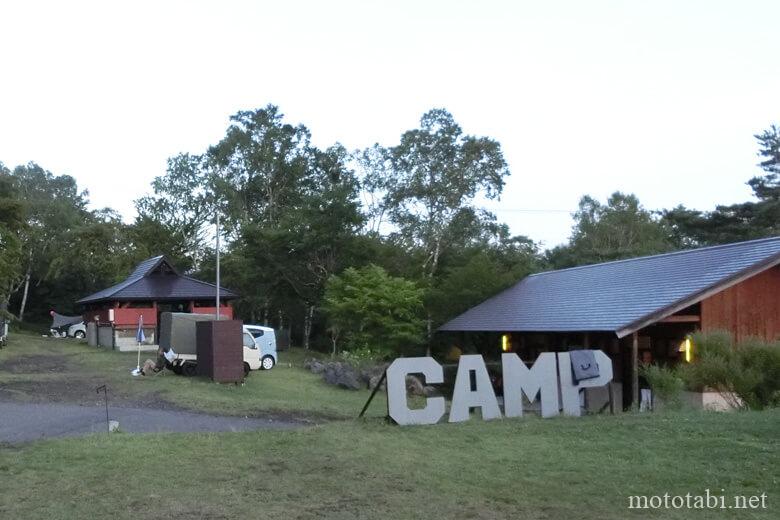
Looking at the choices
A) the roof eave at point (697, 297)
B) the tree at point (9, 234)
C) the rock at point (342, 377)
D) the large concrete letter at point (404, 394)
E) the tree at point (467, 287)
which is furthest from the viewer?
the tree at point (9, 234)

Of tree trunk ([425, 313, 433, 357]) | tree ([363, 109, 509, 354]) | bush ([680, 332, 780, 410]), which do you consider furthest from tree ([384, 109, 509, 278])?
bush ([680, 332, 780, 410])

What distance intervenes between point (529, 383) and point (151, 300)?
27262 millimetres

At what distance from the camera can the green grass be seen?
24.8 ft

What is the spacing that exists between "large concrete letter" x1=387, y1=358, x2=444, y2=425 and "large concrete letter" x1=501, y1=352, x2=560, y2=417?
55.0 inches

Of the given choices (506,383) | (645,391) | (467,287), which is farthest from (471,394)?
(467,287)

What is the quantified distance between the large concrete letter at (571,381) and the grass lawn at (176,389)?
138 inches

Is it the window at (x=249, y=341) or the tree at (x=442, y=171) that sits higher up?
the tree at (x=442, y=171)

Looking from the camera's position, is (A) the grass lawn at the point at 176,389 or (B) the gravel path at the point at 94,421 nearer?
(B) the gravel path at the point at 94,421

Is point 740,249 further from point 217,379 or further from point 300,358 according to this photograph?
point 300,358

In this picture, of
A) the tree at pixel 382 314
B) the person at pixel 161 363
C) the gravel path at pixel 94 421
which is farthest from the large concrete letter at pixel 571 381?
the tree at pixel 382 314

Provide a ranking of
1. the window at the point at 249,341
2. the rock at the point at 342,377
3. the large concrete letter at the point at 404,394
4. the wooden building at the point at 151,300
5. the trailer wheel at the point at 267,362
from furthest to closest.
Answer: the wooden building at the point at 151,300 < the trailer wheel at the point at 267,362 < the window at the point at 249,341 < the rock at the point at 342,377 < the large concrete letter at the point at 404,394

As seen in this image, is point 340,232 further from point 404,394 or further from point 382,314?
point 404,394

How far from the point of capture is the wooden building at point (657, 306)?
20641 millimetres

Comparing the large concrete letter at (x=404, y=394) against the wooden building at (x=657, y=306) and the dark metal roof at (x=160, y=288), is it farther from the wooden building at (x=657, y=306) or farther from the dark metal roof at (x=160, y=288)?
the dark metal roof at (x=160, y=288)
